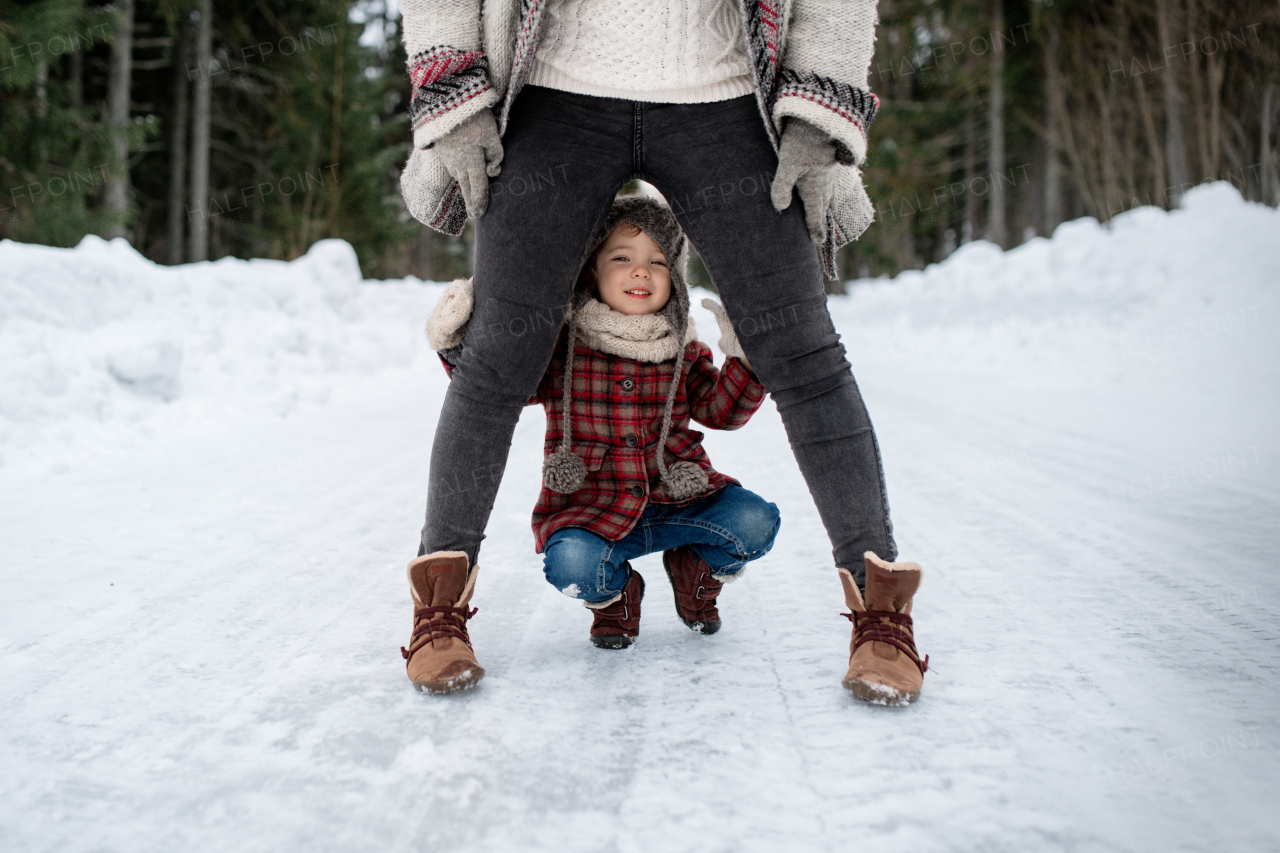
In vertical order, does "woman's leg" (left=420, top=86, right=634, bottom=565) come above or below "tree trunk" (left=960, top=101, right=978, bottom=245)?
below

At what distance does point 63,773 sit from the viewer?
3.49ft

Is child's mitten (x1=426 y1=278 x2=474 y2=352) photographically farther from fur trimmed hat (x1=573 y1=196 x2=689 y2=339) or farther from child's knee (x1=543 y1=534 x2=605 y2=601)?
child's knee (x1=543 y1=534 x2=605 y2=601)

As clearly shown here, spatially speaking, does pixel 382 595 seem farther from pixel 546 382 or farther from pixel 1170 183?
pixel 1170 183

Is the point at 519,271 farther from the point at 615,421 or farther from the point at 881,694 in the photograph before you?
the point at 881,694

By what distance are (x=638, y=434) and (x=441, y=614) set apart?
0.54m

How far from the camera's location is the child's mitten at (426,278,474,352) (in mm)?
1456

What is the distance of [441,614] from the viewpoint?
55.9 inches

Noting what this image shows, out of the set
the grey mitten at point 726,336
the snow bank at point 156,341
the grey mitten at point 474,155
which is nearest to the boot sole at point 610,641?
the grey mitten at point 726,336

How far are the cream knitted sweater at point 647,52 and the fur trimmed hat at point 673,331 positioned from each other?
300 mm

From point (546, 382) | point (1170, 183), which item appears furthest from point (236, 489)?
point (1170, 183)

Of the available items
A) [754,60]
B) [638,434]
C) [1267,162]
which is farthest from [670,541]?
[1267,162]

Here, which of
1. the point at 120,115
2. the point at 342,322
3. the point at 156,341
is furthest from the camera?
the point at 120,115

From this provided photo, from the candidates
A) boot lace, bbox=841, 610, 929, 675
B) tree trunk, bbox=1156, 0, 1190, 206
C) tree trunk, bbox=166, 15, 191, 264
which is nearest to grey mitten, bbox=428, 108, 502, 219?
boot lace, bbox=841, 610, 929, 675

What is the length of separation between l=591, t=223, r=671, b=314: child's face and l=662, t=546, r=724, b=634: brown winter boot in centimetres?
55
